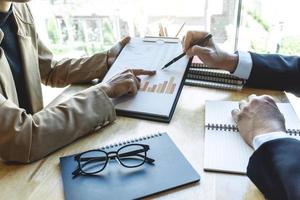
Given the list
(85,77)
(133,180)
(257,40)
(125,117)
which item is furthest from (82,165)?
(257,40)

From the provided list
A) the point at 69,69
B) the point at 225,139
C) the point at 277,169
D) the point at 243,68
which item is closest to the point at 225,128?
the point at 225,139

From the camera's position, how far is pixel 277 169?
541 mm

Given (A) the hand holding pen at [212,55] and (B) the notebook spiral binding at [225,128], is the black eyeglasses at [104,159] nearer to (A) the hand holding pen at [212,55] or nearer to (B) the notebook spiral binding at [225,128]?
(B) the notebook spiral binding at [225,128]

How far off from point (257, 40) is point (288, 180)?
138cm

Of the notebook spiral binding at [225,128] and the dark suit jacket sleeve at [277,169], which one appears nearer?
the dark suit jacket sleeve at [277,169]

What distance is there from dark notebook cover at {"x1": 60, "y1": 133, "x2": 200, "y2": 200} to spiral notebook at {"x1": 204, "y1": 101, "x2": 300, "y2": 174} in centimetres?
6

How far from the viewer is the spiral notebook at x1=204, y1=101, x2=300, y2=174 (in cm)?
62

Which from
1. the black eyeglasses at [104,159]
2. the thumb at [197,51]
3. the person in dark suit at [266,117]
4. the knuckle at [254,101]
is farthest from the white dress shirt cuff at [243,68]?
the black eyeglasses at [104,159]

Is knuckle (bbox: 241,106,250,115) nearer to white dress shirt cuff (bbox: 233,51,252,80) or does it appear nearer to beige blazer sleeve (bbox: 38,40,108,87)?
white dress shirt cuff (bbox: 233,51,252,80)

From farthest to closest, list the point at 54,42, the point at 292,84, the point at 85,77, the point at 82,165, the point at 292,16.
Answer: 1. the point at 54,42
2. the point at 292,16
3. the point at 85,77
4. the point at 292,84
5. the point at 82,165

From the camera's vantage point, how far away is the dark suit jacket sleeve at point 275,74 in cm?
98

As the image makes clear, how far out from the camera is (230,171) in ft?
1.98

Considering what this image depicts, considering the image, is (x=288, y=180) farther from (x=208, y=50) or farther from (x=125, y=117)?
(x=208, y=50)

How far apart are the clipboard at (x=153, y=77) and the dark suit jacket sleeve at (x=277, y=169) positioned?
29cm
